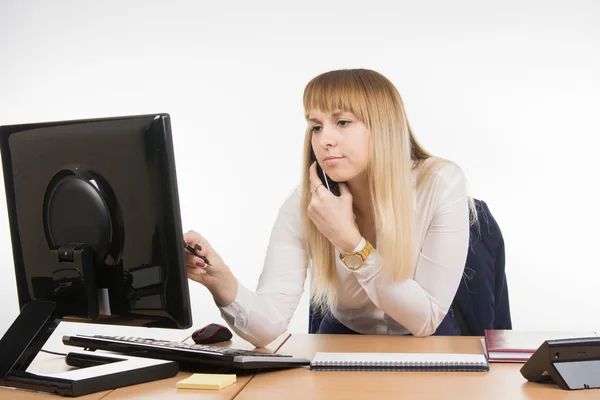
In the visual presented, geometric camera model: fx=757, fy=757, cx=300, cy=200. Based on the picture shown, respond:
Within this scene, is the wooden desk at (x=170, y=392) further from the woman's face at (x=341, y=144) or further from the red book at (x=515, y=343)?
the woman's face at (x=341, y=144)

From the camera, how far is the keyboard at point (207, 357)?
4.31ft

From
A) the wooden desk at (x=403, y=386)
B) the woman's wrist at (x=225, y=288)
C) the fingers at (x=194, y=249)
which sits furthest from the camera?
the woman's wrist at (x=225, y=288)

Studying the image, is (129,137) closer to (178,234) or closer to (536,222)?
(178,234)

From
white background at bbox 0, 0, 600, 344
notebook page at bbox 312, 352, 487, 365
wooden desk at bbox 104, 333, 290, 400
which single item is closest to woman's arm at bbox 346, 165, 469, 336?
notebook page at bbox 312, 352, 487, 365

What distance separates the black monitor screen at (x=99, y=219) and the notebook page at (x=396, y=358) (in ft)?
0.97

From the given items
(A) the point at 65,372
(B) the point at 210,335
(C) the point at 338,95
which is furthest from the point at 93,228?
(C) the point at 338,95

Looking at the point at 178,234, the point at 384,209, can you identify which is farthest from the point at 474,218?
the point at 178,234

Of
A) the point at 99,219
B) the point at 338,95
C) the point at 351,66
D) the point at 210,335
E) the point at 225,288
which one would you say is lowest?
the point at 210,335

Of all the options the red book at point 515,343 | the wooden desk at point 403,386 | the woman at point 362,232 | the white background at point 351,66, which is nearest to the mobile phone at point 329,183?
the woman at point 362,232

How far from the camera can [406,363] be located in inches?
52.7

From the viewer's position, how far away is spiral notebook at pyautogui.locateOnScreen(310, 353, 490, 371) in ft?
4.33

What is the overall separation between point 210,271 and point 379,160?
1.66 ft

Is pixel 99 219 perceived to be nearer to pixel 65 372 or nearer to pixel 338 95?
pixel 65 372

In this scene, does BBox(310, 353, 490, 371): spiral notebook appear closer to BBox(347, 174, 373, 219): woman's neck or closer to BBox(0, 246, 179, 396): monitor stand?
BBox(0, 246, 179, 396): monitor stand
